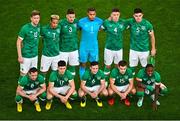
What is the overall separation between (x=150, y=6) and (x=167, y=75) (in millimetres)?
4581

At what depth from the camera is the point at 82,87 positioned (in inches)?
508

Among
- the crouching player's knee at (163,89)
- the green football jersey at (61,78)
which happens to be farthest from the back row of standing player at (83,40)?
the crouching player's knee at (163,89)

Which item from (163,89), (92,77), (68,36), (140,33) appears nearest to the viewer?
(92,77)

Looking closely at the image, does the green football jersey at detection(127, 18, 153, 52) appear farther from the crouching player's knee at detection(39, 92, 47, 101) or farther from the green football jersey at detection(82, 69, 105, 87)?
the crouching player's knee at detection(39, 92, 47, 101)

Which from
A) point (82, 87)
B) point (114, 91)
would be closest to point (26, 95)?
point (82, 87)

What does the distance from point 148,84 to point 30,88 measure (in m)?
3.00

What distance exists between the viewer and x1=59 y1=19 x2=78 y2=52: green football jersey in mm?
13555

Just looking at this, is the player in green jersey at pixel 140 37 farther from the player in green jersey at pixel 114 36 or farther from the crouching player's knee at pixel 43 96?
the crouching player's knee at pixel 43 96

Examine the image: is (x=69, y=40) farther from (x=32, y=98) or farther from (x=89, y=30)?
(x=32, y=98)

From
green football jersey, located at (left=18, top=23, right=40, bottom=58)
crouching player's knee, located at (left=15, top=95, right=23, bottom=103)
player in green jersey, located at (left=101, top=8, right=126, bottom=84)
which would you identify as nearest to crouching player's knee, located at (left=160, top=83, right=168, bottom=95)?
player in green jersey, located at (left=101, top=8, right=126, bottom=84)

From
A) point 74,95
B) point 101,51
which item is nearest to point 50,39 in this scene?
point 74,95

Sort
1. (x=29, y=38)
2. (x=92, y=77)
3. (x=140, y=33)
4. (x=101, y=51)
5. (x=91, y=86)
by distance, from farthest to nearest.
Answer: (x=101, y=51) → (x=140, y=33) → (x=29, y=38) → (x=91, y=86) → (x=92, y=77)

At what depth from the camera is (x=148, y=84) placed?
42.7 feet

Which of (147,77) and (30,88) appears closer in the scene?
(30,88)
